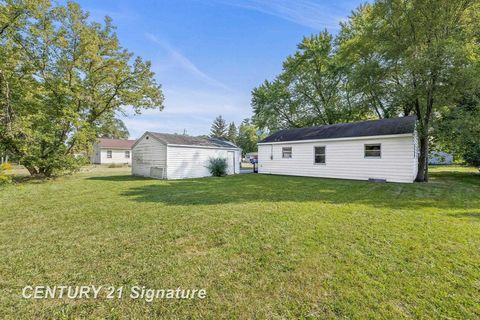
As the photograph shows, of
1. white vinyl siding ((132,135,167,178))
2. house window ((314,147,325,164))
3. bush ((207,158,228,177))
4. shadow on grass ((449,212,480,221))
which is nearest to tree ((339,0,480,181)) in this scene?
house window ((314,147,325,164))

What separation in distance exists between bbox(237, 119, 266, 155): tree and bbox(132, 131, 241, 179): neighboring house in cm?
2887

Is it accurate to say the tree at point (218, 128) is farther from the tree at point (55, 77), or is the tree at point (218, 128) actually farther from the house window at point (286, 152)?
the house window at point (286, 152)

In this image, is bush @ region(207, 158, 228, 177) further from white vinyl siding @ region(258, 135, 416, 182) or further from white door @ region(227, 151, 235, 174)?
white vinyl siding @ region(258, 135, 416, 182)

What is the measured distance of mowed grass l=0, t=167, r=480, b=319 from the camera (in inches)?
86.4

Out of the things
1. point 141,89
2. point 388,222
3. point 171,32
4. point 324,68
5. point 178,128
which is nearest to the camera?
point 388,222

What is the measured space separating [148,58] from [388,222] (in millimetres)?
15066

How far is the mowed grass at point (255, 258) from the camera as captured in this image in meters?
2.20

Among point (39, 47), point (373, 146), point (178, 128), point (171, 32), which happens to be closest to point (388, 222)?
point (373, 146)

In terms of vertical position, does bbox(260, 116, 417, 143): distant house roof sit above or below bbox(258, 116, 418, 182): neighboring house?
above

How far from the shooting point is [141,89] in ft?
48.2

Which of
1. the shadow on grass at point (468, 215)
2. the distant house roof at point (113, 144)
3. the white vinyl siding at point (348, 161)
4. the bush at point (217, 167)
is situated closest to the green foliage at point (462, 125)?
the white vinyl siding at point (348, 161)

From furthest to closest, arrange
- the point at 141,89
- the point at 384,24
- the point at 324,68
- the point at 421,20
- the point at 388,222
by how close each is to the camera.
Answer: the point at 324,68 → the point at 141,89 → the point at 384,24 → the point at 421,20 → the point at 388,222

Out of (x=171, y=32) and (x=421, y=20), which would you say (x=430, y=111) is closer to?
(x=421, y=20)

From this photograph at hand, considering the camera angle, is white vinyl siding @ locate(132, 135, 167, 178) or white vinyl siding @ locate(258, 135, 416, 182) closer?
white vinyl siding @ locate(258, 135, 416, 182)
